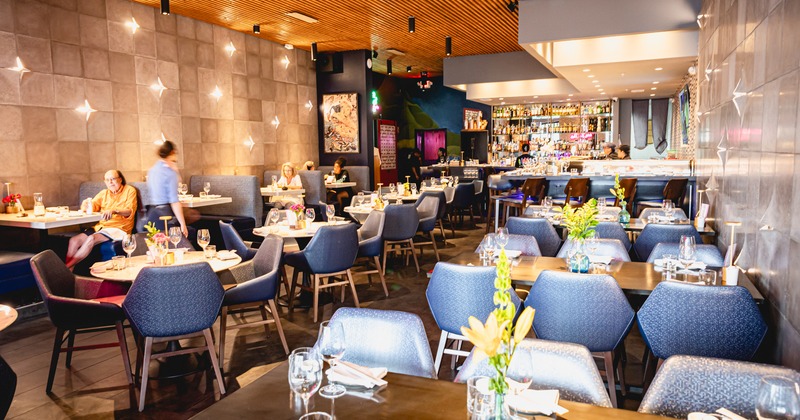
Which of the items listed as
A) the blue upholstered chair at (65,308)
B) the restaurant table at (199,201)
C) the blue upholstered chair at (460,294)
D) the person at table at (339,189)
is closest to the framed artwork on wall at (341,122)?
the person at table at (339,189)

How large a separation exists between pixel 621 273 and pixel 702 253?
2.53 ft

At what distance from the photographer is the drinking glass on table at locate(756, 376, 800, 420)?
3.89 ft

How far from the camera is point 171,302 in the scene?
3.33 meters

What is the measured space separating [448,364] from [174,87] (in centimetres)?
697

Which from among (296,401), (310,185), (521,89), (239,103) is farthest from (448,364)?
(521,89)

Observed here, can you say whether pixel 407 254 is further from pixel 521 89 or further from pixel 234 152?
pixel 521 89

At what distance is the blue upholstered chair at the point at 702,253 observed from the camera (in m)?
3.65

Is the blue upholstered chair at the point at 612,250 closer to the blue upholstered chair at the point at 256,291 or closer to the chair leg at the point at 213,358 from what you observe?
the blue upholstered chair at the point at 256,291

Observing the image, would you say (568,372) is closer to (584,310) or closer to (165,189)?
(584,310)

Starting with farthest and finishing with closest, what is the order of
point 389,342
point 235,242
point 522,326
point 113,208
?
point 113,208, point 235,242, point 389,342, point 522,326

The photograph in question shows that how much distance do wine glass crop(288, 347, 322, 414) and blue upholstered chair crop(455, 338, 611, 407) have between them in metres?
0.67

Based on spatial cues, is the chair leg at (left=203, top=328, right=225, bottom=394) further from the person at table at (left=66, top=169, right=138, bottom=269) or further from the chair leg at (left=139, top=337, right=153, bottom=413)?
the person at table at (left=66, top=169, right=138, bottom=269)

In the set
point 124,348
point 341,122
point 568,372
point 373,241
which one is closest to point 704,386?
point 568,372

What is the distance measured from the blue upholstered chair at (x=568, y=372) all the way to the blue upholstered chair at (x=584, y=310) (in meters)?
0.99
